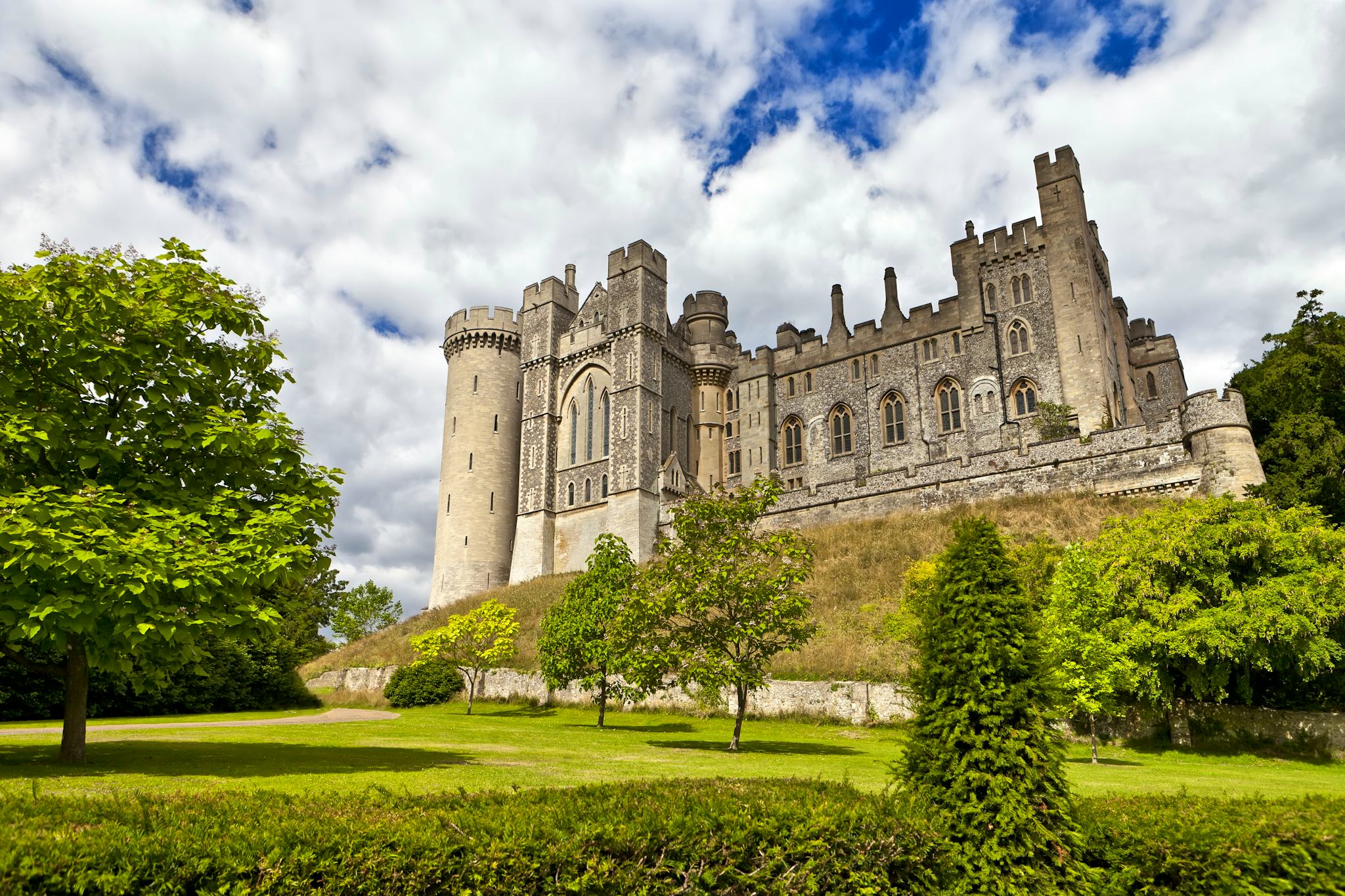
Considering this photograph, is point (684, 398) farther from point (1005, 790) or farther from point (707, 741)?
point (1005, 790)

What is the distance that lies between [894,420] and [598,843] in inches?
1802

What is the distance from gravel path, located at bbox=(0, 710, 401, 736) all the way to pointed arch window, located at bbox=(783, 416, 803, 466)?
3084 cm

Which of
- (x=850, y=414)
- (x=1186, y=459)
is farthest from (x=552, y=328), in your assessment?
(x=1186, y=459)

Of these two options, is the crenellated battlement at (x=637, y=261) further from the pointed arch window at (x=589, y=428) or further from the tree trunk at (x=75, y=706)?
the tree trunk at (x=75, y=706)

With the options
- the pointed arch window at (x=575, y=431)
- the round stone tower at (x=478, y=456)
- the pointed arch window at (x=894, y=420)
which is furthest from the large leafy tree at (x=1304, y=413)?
the round stone tower at (x=478, y=456)

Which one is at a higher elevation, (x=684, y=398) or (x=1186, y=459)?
(x=684, y=398)

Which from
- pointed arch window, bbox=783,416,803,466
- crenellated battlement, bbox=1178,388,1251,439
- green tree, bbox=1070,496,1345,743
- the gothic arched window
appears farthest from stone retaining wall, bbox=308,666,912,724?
the gothic arched window

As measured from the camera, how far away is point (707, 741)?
20797mm

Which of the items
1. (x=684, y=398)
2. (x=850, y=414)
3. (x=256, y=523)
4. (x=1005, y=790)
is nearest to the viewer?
(x=1005, y=790)

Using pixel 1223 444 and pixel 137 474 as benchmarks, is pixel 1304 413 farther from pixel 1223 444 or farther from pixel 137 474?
pixel 137 474

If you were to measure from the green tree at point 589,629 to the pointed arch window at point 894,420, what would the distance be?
83.4 ft

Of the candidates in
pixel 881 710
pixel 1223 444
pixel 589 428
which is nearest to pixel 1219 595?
pixel 881 710

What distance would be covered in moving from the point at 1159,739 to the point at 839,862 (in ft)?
61.6

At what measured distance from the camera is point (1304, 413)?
3036cm
